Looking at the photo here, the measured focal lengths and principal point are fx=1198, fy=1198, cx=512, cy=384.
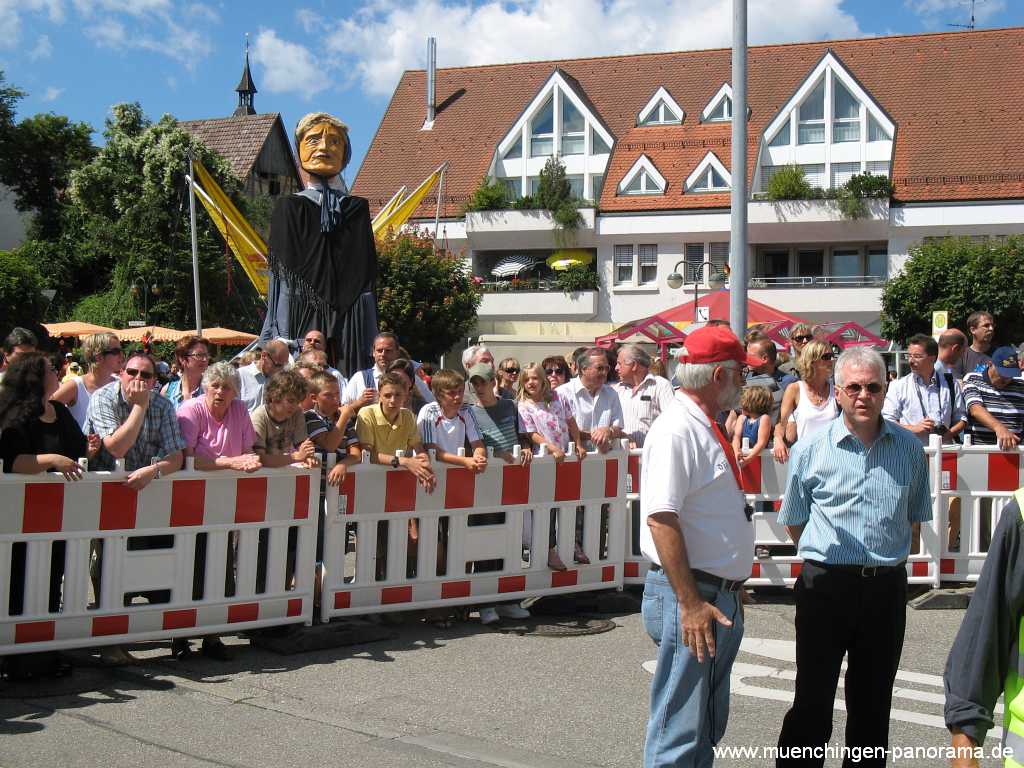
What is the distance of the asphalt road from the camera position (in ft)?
17.5

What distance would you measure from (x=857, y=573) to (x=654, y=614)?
91 cm

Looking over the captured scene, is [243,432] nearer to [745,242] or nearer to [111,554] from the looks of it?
[111,554]

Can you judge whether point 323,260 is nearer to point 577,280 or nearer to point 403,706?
point 403,706

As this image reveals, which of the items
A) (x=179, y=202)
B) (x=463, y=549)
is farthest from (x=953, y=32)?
(x=463, y=549)

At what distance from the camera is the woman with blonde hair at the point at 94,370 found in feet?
28.9

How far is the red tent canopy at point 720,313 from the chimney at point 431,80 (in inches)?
1262

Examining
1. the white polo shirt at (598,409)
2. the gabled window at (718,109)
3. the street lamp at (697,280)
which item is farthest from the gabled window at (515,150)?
the white polo shirt at (598,409)

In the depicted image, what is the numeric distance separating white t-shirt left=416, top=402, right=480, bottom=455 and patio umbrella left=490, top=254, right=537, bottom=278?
37.9 m

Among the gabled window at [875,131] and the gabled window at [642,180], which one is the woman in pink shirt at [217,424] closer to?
the gabled window at [642,180]

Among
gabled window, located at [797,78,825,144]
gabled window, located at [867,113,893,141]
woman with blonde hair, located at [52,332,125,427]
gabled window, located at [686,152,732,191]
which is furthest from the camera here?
gabled window, located at [686,152,732,191]

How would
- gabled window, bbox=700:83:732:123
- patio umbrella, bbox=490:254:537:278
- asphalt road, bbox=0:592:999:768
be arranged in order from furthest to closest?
gabled window, bbox=700:83:732:123 → patio umbrella, bbox=490:254:537:278 → asphalt road, bbox=0:592:999:768

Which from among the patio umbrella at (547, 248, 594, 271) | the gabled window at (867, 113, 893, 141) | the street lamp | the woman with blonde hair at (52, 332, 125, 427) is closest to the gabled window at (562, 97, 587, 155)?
the patio umbrella at (547, 248, 594, 271)

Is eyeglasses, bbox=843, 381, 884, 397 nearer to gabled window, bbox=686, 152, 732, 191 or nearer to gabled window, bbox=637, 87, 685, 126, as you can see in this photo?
gabled window, bbox=686, 152, 732, 191

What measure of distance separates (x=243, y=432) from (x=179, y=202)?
121ft
